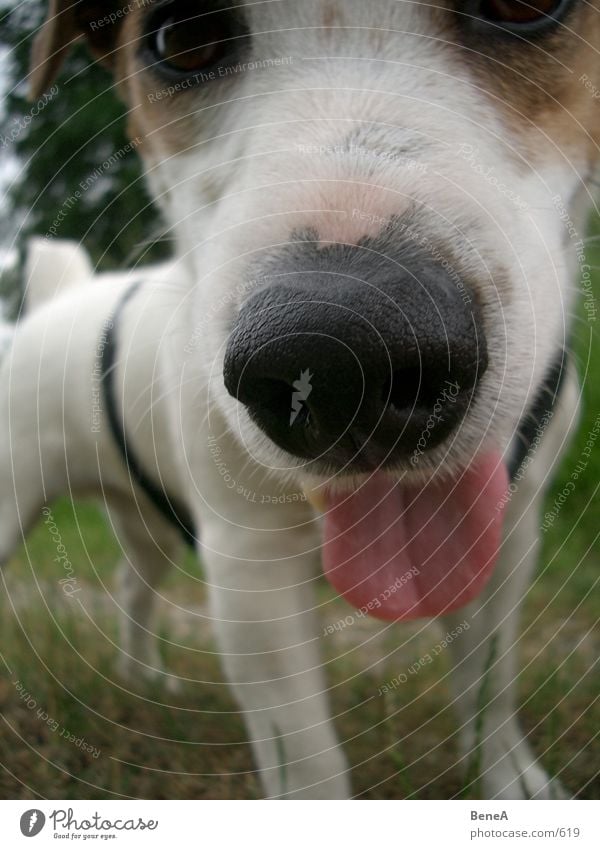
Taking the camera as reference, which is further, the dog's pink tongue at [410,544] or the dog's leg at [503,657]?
the dog's leg at [503,657]

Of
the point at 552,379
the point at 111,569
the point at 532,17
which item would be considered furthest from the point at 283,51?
the point at 111,569

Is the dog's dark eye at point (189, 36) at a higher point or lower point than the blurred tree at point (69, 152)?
lower

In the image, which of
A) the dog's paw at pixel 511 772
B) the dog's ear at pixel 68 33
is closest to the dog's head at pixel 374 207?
the dog's ear at pixel 68 33

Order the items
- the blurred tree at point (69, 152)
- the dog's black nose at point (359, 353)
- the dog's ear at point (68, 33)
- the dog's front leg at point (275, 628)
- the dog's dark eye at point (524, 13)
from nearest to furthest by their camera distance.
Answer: the dog's black nose at point (359, 353) → the dog's dark eye at point (524, 13) → the dog's front leg at point (275, 628) → the dog's ear at point (68, 33) → the blurred tree at point (69, 152)

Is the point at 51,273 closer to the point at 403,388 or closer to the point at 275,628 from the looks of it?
the point at 275,628

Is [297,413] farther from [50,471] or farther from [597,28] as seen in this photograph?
[50,471]

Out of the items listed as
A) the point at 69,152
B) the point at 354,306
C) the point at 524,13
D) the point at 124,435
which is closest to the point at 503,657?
the point at 124,435

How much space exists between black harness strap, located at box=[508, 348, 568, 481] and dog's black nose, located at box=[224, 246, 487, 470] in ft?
1.04

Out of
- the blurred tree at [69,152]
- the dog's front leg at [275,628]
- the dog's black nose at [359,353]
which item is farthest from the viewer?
the blurred tree at [69,152]

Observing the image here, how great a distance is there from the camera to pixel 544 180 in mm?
1088

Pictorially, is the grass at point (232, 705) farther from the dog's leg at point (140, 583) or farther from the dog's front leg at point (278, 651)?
the dog's front leg at point (278, 651)

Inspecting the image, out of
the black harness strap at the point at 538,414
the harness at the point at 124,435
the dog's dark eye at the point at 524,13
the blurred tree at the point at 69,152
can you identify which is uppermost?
the blurred tree at the point at 69,152

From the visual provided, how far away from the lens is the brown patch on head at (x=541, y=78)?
3.57 feet

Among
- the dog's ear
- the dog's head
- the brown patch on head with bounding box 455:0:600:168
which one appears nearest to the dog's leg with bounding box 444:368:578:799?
the dog's head
